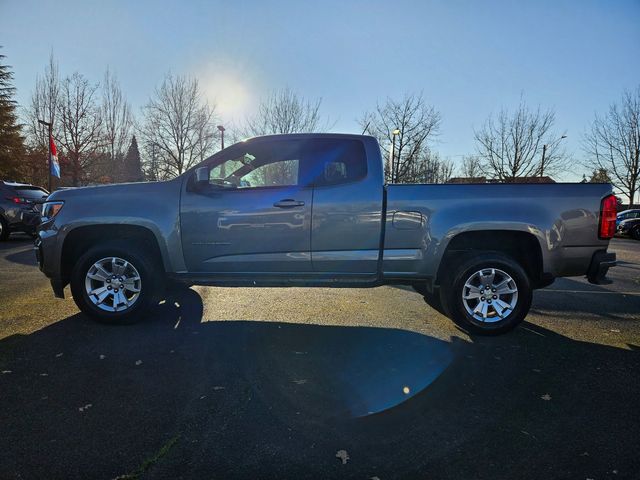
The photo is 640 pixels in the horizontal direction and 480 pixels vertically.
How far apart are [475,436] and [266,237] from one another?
2.63 meters

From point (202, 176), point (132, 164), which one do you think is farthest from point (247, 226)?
point (132, 164)

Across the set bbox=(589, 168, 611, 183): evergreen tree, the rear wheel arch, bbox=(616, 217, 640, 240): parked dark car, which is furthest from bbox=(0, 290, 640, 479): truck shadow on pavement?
bbox=(589, 168, 611, 183): evergreen tree

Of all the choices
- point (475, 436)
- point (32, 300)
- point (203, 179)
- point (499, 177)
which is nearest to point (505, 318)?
point (475, 436)

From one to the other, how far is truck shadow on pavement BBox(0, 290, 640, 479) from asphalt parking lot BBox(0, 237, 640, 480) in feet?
0.04

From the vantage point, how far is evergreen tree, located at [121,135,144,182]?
32.7 metres

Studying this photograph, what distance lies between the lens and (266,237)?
4.16 m

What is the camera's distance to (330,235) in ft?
13.6

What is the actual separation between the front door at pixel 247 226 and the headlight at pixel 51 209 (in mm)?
1400

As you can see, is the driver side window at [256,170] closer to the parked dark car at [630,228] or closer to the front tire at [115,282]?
the front tire at [115,282]

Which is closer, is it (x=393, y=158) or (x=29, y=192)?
(x=29, y=192)

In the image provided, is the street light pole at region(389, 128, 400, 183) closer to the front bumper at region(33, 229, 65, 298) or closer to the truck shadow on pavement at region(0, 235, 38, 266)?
the truck shadow on pavement at region(0, 235, 38, 266)

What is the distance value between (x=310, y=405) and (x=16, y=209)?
12.2 metres

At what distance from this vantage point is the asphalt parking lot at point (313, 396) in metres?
2.10

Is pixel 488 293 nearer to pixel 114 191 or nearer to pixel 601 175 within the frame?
pixel 114 191
